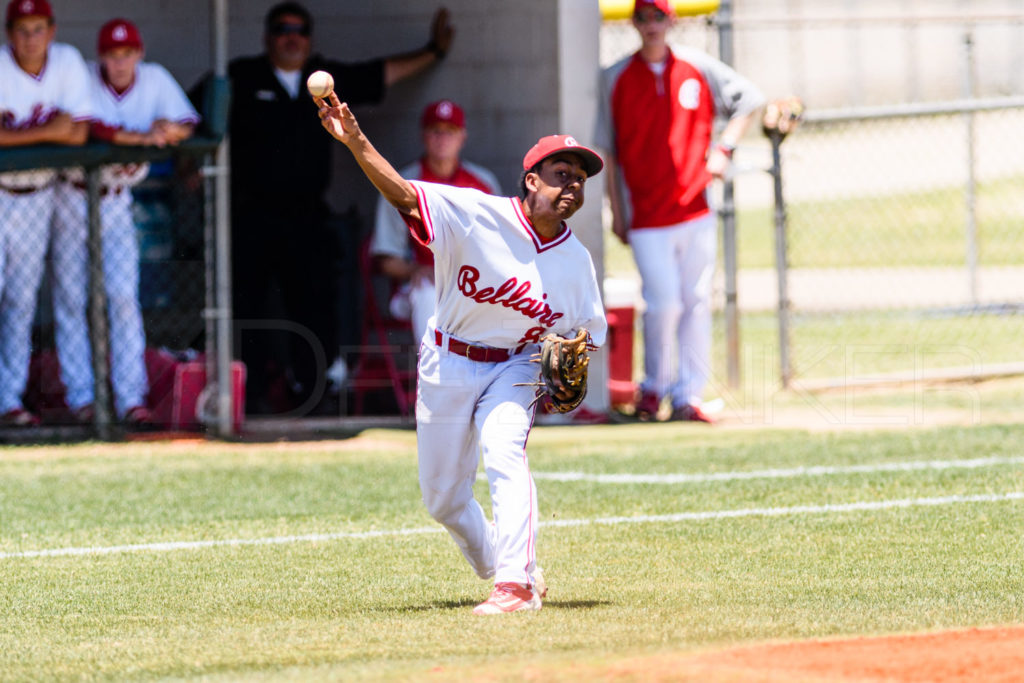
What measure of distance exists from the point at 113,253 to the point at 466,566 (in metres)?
4.05

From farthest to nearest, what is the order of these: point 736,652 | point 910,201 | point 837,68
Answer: point 837,68 < point 910,201 < point 736,652

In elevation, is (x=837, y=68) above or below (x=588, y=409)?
above

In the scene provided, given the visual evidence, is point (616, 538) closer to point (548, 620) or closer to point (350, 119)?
point (548, 620)

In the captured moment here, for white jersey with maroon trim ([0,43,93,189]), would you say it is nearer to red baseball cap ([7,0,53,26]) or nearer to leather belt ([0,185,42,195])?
leather belt ([0,185,42,195])

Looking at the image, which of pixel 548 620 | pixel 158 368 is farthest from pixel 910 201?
pixel 548 620

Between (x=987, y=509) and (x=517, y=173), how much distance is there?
16.8 feet

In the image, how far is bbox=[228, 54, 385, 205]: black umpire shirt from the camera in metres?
10.2

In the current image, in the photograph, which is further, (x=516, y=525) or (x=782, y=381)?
(x=782, y=381)

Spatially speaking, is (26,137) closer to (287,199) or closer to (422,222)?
(287,199)

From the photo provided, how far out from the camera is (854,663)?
3.91 meters

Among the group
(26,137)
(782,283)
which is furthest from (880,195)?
(26,137)

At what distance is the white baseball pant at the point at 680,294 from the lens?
9.83 meters

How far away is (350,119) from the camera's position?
4.99 metres

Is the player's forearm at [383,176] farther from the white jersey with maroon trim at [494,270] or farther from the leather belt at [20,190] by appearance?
the leather belt at [20,190]
